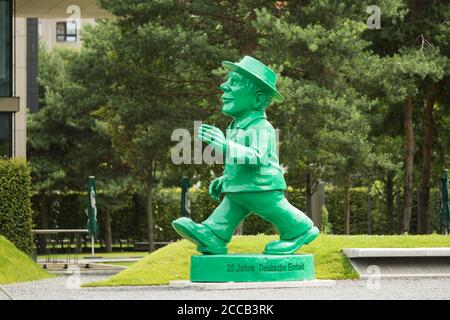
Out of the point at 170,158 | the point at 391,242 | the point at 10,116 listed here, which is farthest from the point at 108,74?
the point at 391,242

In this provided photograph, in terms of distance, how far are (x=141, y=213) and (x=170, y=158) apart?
1227cm

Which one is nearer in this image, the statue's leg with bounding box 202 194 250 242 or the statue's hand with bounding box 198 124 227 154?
the statue's hand with bounding box 198 124 227 154

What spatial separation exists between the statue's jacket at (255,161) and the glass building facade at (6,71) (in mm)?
12405

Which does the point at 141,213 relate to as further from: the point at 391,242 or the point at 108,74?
the point at 391,242

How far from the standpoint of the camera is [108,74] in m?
32.0

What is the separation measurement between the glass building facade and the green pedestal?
40.5ft

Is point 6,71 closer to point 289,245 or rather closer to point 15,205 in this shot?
point 15,205

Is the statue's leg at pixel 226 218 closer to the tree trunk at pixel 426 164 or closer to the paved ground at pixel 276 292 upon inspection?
the paved ground at pixel 276 292

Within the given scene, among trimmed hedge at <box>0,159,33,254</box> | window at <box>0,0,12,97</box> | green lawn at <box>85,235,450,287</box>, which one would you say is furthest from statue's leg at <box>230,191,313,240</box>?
window at <box>0,0,12,97</box>

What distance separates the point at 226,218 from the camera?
16594 mm

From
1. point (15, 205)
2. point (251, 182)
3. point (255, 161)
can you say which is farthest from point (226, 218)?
point (15, 205)

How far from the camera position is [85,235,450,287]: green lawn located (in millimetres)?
18531

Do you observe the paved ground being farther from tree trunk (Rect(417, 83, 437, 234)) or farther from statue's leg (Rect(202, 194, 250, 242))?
tree trunk (Rect(417, 83, 437, 234))

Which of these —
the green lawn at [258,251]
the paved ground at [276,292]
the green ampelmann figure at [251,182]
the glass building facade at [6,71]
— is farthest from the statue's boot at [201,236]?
the glass building facade at [6,71]
